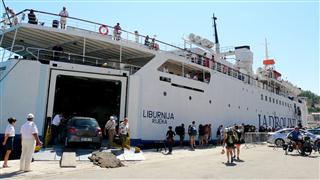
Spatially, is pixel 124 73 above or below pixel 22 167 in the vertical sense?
above

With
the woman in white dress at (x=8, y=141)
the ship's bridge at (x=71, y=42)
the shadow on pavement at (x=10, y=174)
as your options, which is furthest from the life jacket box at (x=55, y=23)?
the shadow on pavement at (x=10, y=174)

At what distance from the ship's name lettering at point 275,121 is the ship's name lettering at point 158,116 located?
1471 centimetres

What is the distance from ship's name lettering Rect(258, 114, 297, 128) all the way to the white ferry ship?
160 inches

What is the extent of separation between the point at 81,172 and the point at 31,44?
36.4 ft

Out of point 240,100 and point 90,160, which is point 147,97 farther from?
point 240,100

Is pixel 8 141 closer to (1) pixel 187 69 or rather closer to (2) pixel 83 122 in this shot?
(2) pixel 83 122

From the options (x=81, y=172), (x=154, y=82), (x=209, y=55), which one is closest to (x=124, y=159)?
(x=81, y=172)

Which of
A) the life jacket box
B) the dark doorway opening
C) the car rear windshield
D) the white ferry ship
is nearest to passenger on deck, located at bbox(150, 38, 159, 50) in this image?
the white ferry ship

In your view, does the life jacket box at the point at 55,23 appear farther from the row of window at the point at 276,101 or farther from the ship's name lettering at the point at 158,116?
the row of window at the point at 276,101

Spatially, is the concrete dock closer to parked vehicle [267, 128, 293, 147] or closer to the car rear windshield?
the car rear windshield

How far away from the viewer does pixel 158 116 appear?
17328mm

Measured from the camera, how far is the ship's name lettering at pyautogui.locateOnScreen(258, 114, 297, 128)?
3036cm

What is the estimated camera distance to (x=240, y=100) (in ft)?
85.3

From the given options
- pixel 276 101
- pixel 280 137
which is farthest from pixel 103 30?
pixel 276 101
